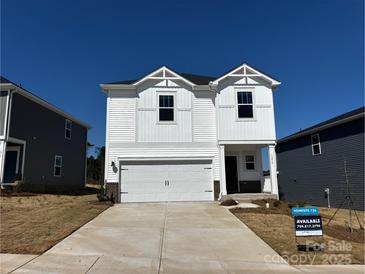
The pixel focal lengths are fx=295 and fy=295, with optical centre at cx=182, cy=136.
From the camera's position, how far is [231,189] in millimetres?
17469

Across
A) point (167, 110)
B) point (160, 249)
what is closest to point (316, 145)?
point (167, 110)

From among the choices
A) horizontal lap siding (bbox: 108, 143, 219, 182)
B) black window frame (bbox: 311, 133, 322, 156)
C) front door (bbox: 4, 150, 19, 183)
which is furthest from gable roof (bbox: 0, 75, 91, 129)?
black window frame (bbox: 311, 133, 322, 156)

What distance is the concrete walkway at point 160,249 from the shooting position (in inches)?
230

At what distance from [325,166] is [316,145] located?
1648mm

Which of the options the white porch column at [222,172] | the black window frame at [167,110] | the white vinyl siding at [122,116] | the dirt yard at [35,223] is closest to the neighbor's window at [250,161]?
the white porch column at [222,172]

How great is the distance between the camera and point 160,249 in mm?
7055

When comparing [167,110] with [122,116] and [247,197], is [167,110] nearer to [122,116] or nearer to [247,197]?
[122,116]

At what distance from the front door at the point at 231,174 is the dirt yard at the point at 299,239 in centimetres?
515

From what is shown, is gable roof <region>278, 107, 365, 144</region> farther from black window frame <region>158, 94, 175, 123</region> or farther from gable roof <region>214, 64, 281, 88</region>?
black window frame <region>158, 94, 175, 123</region>

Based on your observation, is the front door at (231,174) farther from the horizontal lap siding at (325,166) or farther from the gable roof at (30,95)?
the gable roof at (30,95)

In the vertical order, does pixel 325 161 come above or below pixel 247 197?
above

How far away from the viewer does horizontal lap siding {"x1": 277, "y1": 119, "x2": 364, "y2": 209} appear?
619 inches

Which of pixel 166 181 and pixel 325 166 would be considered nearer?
pixel 166 181

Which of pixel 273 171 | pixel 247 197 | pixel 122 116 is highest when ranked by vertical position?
pixel 122 116
